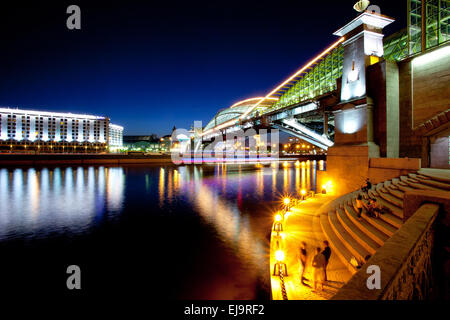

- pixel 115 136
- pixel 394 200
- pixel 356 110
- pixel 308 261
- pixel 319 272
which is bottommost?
pixel 308 261

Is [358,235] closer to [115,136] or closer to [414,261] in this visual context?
[414,261]

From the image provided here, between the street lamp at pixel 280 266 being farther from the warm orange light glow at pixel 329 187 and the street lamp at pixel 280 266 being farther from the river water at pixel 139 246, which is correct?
the warm orange light glow at pixel 329 187

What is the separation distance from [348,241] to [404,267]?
4.28 meters

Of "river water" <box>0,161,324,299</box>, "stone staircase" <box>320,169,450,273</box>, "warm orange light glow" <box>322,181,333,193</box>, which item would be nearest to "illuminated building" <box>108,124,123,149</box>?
"river water" <box>0,161,324,299</box>

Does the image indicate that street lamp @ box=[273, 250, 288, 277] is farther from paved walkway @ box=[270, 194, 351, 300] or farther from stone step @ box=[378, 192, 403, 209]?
stone step @ box=[378, 192, 403, 209]

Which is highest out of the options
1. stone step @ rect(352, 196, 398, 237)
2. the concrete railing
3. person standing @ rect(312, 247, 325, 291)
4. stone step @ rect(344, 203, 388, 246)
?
the concrete railing

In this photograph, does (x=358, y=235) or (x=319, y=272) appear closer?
(x=319, y=272)

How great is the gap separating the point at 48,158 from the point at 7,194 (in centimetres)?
3928

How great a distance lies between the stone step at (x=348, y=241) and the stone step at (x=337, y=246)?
10cm

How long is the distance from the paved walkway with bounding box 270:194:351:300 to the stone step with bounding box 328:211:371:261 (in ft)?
1.45

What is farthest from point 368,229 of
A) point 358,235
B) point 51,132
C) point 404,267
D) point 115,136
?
point 115,136

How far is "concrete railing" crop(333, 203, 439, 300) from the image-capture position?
206 centimetres

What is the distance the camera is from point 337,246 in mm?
6473

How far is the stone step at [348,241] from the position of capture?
215 inches
